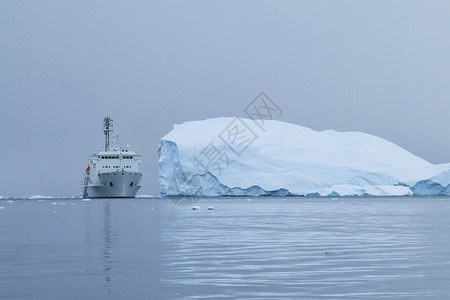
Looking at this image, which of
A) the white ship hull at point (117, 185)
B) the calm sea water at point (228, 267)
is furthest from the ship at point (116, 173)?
the calm sea water at point (228, 267)

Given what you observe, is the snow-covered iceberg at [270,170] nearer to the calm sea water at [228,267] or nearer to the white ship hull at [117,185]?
the white ship hull at [117,185]

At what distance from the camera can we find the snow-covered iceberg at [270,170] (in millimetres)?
66375

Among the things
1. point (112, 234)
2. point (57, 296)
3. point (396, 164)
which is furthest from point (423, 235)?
point (396, 164)

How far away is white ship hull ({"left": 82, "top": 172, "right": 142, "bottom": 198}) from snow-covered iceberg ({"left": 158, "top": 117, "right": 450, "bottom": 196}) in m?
4.70

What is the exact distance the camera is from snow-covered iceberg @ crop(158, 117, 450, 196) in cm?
6638

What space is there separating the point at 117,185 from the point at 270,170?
15.7m

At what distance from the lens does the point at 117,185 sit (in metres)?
72.0

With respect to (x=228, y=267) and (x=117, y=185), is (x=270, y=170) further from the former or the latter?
(x=228, y=267)

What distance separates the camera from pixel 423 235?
16.2 metres

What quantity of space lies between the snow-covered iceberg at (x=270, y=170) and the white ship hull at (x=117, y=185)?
185 inches

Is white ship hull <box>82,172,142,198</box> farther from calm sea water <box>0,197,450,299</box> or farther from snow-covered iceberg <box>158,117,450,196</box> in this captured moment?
calm sea water <box>0,197,450,299</box>

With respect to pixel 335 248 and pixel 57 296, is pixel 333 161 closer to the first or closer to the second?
pixel 335 248

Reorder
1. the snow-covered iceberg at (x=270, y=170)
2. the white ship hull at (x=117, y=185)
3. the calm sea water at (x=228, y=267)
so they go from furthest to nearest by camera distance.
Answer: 1. the white ship hull at (x=117, y=185)
2. the snow-covered iceberg at (x=270, y=170)
3. the calm sea water at (x=228, y=267)

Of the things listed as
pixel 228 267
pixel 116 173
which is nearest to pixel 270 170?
pixel 116 173
